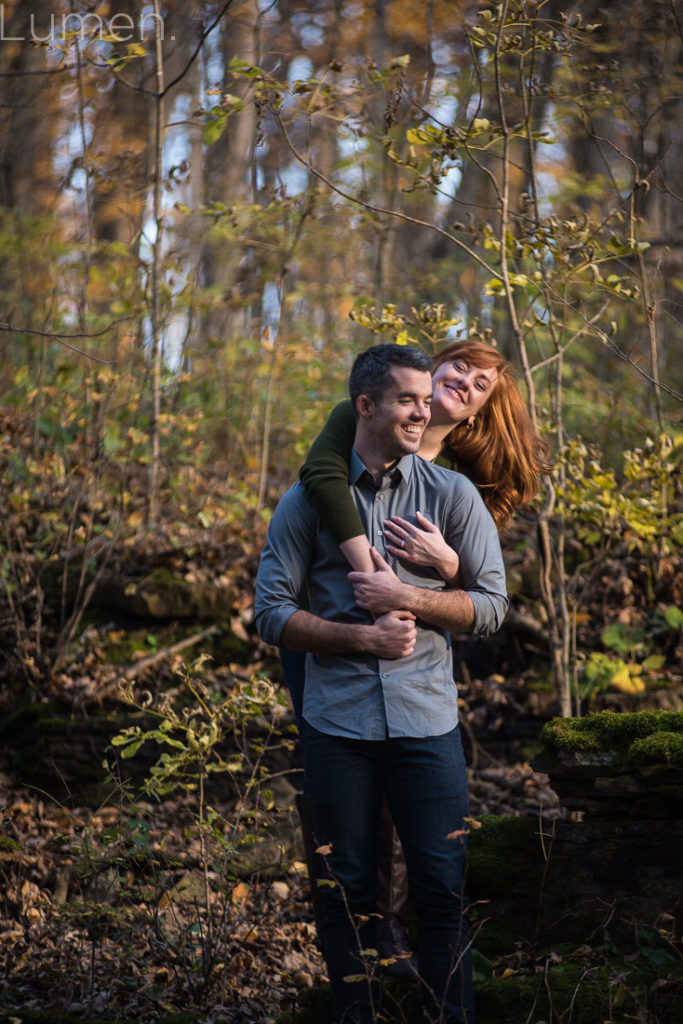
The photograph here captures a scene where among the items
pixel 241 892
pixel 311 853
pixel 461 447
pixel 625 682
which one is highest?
pixel 461 447

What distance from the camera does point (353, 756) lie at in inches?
104

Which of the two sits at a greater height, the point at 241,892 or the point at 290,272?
the point at 290,272

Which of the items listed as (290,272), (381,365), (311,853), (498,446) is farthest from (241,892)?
(290,272)

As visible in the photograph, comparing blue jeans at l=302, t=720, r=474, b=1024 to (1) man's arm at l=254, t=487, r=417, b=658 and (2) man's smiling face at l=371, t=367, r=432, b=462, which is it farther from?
(2) man's smiling face at l=371, t=367, r=432, b=462

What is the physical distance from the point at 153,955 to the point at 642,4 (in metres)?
7.20

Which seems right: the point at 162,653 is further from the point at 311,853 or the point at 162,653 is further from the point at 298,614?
the point at 298,614

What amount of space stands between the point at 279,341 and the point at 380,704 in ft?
16.8

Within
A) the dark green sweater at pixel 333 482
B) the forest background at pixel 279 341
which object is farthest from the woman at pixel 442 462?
the forest background at pixel 279 341

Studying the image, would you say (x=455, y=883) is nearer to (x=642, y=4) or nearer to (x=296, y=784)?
(x=296, y=784)

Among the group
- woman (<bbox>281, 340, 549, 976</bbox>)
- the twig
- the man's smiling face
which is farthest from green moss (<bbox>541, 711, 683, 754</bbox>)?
the twig

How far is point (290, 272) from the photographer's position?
7949 mm

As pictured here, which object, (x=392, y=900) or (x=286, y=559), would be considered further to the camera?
(x=392, y=900)

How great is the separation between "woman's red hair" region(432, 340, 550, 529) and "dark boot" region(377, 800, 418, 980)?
4.17ft

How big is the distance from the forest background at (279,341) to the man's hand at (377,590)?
108cm
